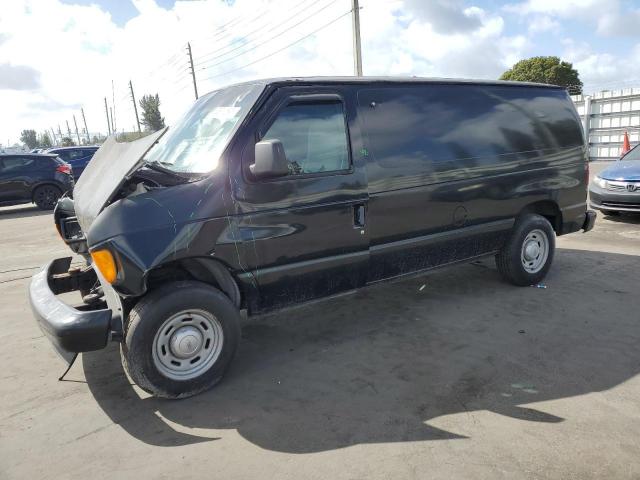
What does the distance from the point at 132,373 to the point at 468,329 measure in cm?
272

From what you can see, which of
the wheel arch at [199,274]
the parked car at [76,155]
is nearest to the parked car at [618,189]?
the wheel arch at [199,274]

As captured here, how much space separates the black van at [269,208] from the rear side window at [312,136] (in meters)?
0.01

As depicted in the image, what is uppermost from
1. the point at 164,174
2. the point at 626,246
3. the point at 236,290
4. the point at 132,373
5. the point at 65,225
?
the point at 164,174

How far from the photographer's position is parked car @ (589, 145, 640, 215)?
804 cm

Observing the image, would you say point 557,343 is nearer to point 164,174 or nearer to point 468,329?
point 468,329

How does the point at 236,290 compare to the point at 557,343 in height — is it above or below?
above

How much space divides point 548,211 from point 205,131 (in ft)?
12.8

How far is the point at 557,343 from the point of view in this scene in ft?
12.5

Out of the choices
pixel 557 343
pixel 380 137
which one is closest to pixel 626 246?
pixel 557 343

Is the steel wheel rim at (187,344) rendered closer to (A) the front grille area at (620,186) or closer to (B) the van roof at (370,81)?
(B) the van roof at (370,81)

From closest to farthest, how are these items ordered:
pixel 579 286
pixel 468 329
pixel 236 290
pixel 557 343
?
pixel 236 290
pixel 557 343
pixel 468 329
pixel 579 286

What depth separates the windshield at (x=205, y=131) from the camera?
11.1 ft

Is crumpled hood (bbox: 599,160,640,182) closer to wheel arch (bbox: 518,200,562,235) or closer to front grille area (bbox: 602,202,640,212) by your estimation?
front grille area (bbox: 602,202,640,212)

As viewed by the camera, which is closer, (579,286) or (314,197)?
(314,197)
